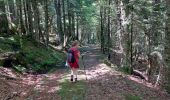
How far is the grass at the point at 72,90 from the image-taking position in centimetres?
1041

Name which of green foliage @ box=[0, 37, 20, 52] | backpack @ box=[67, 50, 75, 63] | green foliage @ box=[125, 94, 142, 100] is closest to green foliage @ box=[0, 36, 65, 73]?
green foliage @ box=[0, 37, 20, 52]

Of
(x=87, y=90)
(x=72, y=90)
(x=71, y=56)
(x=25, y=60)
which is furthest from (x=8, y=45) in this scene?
(x=87, y=90)

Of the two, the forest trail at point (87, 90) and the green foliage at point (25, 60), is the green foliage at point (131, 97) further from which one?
the green foliage at point (25, 60)

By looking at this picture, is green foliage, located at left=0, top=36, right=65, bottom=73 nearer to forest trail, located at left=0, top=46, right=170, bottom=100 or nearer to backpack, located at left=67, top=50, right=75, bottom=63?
forest trail, located at left=0, top=46, right=170, bottom=100

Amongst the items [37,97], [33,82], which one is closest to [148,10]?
[33,82]

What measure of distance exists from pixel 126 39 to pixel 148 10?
12.5 feet

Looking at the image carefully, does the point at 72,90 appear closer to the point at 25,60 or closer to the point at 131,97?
the point at 131,97

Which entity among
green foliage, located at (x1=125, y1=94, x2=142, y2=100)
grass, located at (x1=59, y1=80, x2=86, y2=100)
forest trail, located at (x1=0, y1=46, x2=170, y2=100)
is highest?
grass, located at (x1=59, y1=80, x2=86, y2=100)

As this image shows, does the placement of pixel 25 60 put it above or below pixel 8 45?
below

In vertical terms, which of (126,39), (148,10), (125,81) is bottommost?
(125,81)

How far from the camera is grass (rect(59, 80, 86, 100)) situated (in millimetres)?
10411

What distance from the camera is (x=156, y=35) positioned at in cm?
1948

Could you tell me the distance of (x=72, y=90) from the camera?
1126cm

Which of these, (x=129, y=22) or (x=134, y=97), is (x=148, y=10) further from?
(x=134, y=97)
